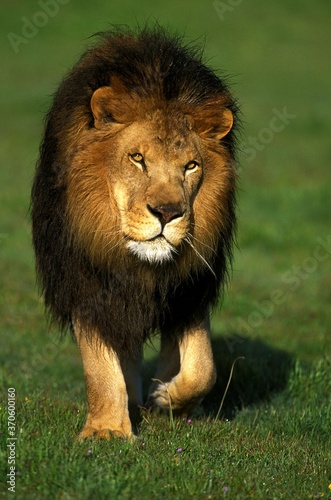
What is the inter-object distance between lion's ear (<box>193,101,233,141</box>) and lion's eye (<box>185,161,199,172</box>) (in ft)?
0.61

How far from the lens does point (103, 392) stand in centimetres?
474

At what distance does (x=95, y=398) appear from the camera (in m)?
4.75

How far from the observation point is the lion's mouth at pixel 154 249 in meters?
4.36

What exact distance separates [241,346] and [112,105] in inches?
133

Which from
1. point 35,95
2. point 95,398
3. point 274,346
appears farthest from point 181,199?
point 35,95

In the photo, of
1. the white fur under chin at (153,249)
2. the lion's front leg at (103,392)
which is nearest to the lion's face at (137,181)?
the white fur under chin at (153,249)

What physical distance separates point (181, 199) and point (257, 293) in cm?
580

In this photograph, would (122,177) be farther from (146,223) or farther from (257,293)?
(257,293)

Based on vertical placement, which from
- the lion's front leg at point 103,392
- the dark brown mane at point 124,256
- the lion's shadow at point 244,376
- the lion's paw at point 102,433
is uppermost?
the dark brown mane at point 124,256

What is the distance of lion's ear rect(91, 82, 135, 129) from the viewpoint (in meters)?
4.52

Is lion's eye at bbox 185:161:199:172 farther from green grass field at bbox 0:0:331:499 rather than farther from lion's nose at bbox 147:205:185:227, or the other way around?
green grass field at bbox 0:0:331:499

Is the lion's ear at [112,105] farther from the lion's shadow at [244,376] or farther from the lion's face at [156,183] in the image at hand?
the lion's shadow at [244,376]

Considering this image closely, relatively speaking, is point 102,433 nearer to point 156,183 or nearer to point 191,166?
point 156,183

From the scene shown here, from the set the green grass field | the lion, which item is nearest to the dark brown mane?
the lion
